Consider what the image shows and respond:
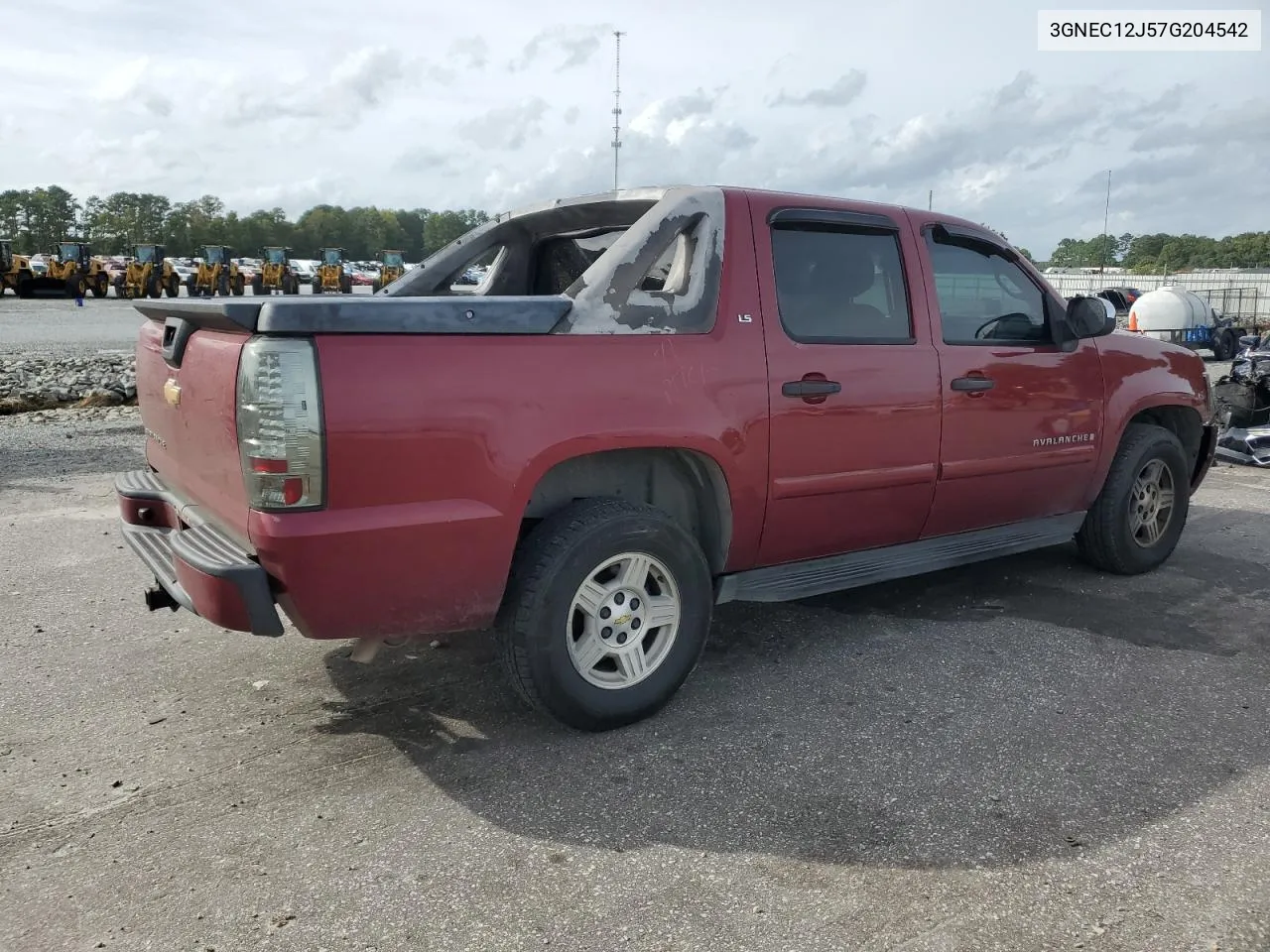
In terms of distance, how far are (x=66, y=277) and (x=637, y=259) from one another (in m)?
39.8

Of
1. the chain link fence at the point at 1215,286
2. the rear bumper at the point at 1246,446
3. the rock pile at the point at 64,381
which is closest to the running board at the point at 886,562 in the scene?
the rear bumper at the point at 1246,446

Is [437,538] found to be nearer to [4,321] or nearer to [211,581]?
[211,581]

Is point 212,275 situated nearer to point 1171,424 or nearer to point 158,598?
point 158,598

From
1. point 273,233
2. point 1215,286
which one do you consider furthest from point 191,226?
point 1215,286

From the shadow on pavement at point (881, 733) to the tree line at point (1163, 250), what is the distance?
93136 millimetres

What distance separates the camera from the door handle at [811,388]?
375 centimetres

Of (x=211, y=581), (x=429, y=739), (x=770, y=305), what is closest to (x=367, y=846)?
(x=429, y=739)

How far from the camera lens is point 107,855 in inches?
107

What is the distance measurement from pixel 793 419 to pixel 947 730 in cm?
126

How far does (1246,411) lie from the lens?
9.55m

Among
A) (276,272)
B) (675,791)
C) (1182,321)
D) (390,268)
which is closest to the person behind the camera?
(675,791)

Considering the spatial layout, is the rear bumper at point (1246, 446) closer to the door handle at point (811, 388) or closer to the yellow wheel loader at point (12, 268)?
the door handle at point (811, 388)

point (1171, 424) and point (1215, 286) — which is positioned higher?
point (1215, 286)

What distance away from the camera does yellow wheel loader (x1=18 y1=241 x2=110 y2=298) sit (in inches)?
1437
